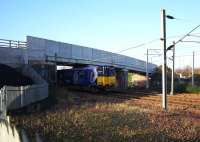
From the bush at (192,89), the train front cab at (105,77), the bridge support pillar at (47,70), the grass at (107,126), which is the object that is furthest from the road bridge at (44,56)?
the bush at (192,89)

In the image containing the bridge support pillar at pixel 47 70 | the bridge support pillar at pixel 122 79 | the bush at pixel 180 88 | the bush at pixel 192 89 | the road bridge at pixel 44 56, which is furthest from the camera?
the bridge support pillar at pixel 122 79

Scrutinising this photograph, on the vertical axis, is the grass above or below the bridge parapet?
below

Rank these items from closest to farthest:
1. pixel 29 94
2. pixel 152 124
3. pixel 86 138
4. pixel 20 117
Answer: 1. pixel 86 138
2. pixel 152 124
3. pixel 20 117
4. pixel 29 94

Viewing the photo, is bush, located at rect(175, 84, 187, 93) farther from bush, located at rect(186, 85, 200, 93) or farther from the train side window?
the train side window

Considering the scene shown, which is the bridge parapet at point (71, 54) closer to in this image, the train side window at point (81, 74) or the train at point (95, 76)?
the train at point (95, 76)

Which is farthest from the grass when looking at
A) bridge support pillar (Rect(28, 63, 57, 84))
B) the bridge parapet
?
the bridge parapet

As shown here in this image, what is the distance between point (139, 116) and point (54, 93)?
54.3ft

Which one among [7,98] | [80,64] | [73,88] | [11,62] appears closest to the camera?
[7,98]

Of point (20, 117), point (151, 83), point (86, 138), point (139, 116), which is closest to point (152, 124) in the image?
point (139, 116)

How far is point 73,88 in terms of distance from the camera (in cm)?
5178

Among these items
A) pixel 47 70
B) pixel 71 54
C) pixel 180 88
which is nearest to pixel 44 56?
pixel 47 70

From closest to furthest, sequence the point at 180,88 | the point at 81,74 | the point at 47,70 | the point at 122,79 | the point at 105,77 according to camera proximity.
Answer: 1. the point at 105,77
2. the point at 81,74
3. the point at 47,70
4. the point at 180,88
5. the point at 122,79

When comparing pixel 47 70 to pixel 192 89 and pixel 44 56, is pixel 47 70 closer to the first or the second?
pixel 44 56

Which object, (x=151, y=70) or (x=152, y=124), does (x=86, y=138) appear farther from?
(x=151, y=70)
